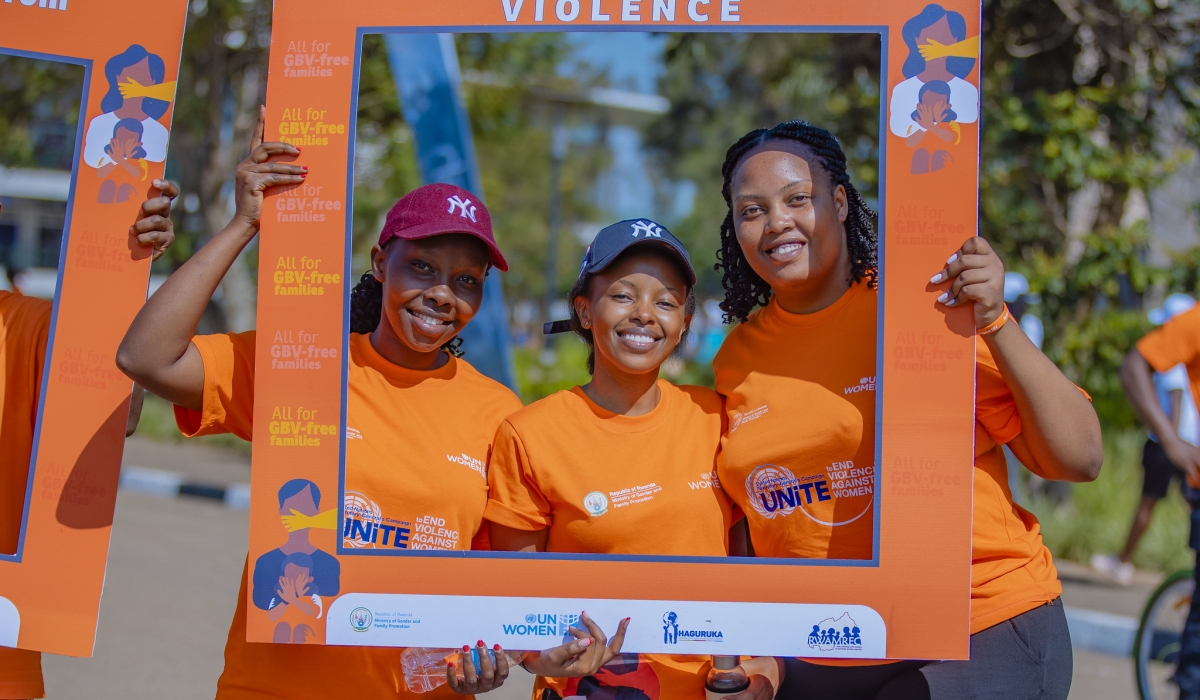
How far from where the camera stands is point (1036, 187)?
897 cm

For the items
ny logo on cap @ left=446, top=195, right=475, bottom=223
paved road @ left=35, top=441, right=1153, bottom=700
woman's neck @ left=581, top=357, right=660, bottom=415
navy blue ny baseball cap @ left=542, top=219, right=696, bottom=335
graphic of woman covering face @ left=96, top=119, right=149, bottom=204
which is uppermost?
graphic of woman covering face @ left=96, top=119, right=149, bottom=204

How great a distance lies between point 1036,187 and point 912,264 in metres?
7.64

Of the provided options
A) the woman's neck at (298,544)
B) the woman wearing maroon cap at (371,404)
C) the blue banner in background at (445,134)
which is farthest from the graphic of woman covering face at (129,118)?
the blue banner in background at (445,134)

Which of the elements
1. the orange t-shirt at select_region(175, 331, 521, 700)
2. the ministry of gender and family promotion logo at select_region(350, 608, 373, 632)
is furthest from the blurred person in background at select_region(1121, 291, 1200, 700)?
the ministry of gender and family promotion logo at select_region(350, 608, 373, 632)

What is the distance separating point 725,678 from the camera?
84.0 inches

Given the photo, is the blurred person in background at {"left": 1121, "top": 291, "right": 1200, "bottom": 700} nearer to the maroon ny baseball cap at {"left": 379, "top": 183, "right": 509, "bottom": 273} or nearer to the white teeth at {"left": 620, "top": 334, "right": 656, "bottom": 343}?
the white teeth at {"left": 620, "top": 334, "right": 656, "bottom": 343}

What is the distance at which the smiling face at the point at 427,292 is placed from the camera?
2.34m

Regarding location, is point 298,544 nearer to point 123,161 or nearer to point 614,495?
point 614,495

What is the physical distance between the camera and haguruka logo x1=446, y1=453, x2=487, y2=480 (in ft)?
7.50

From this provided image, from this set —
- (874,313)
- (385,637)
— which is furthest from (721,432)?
(385,637)

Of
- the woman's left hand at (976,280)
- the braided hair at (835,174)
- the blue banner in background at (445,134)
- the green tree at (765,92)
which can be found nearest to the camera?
the woman's left hand at (976,280)

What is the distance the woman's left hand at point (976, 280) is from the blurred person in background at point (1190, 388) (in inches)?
88.9

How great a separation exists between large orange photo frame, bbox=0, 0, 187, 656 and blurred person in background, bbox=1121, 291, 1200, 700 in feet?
11.6

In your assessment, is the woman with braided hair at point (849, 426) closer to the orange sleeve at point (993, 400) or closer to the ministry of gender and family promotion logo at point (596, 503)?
the orange sleeve at point (993, 400)
